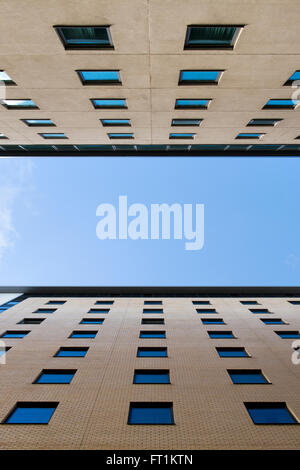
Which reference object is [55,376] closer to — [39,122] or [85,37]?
[39,122]

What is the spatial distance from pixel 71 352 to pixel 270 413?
11.1 metres

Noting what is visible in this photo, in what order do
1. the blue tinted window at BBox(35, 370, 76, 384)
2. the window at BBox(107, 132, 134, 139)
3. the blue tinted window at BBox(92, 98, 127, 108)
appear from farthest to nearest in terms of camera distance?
the window at BBox(107, 132, 134, 139)
the blue tinted window at BBox(92, 98, 127, 108)
the blue tinted window at BBox(35, 370, 76, 384)

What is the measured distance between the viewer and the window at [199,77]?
1247cm

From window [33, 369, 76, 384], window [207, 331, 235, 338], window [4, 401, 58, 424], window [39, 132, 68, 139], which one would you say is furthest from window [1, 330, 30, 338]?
window [39, 132, 68, 139]

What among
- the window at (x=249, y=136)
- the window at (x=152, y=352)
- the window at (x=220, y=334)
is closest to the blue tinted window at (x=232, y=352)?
the window at (x=220, y=334)

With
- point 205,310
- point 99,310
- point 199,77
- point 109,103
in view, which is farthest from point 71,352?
point 199,77

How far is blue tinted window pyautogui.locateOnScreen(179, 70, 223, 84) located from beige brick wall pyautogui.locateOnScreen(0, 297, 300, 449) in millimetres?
13610

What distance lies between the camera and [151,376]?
14.9m

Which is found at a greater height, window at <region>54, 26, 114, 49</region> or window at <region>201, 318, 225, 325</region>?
window at <region>54, 26, 114, 49</region>

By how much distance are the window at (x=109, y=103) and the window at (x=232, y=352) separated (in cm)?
1497

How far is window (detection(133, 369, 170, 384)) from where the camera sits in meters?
14.4

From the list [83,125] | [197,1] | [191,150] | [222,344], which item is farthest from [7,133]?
[222,344]

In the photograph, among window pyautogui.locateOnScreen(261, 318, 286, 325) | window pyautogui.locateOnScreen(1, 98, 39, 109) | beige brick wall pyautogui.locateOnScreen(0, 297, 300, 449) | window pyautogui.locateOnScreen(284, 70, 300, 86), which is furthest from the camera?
window pyautogui.locateOnScreen(261, 318, 286, 325)

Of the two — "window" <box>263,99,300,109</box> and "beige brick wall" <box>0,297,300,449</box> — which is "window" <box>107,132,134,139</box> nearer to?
"window" <box>263,99,300,109</box>
